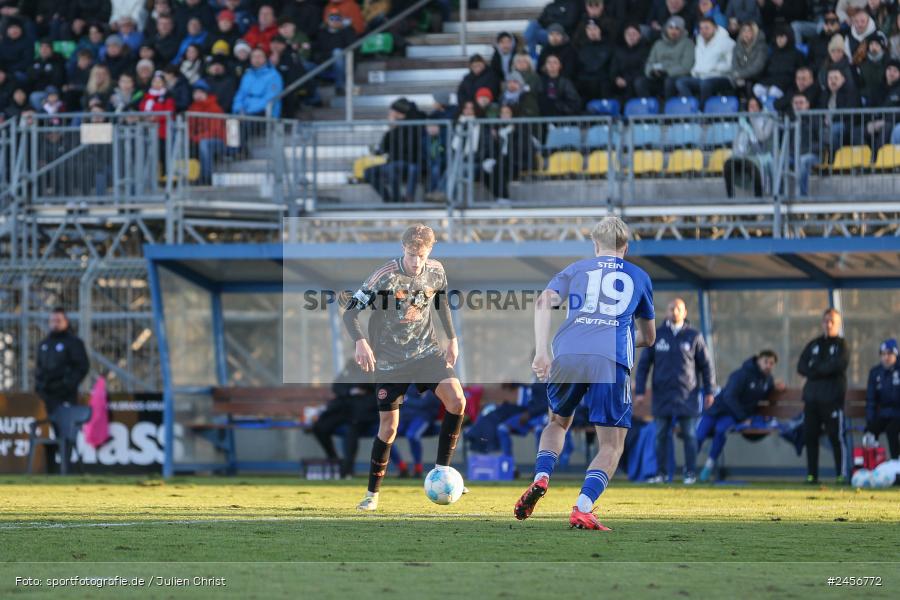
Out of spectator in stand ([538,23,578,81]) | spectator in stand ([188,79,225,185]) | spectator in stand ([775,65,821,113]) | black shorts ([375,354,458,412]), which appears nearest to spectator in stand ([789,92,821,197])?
spectator in stand ([775,65,821,113])

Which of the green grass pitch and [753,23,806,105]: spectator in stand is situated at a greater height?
[753,23,806,105]: spectator in stand

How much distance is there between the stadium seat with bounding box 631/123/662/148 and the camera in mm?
19781

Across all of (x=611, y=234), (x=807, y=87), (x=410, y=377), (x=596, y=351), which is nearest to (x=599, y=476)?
(x=596, y=351)

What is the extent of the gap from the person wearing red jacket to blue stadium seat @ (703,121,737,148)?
301 inches

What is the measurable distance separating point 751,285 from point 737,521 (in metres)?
8.54

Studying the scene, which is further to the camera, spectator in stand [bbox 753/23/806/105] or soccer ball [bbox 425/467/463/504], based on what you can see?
spectator in stand [bbox 753/23/806/105]

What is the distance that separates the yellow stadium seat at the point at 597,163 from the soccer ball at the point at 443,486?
913 cm

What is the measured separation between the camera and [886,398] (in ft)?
56.9

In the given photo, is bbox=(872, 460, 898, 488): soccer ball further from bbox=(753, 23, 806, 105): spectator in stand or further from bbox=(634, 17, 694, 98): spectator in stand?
bbox=(634, 17, 694, 98): spectator in stand

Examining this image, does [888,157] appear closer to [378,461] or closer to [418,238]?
[418,238]

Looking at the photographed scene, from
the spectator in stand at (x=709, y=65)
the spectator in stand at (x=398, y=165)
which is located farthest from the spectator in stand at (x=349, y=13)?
the spectator in stand at (x=709, y=65)

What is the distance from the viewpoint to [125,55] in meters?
25.0

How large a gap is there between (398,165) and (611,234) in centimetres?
1097

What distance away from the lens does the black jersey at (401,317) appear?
1148cm
